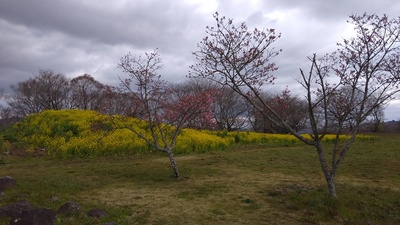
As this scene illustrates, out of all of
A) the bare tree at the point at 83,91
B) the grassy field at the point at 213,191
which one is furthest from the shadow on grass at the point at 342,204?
the bare tree at the point at 83,91

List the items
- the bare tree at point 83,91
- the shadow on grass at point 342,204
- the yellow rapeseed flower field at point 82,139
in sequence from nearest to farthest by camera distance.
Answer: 1. the shadow on grass at point 342,204
2. the yellow rapeseed flower field at point 82,139
3. the bare tree at point 83,91

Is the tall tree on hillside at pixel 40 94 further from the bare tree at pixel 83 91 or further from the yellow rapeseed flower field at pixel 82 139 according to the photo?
the yellow rapeseed flower field at pixel 82 139

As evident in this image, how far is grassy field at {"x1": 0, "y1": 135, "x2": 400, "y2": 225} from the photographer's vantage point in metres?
5.22

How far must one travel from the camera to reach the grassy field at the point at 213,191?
5.22 meters

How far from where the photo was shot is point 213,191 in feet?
22.7

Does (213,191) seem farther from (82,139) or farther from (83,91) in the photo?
(83,91)

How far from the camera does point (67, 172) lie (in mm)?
9141

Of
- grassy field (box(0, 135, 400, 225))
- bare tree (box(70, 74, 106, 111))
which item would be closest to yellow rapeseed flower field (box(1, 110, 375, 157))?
grassy field (box(0, 135, 400, 225))

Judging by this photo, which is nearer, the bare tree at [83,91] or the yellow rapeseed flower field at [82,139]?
the yellow rapeseed flower field at [82,139]

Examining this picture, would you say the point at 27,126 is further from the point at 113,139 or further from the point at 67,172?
the point at 67,172

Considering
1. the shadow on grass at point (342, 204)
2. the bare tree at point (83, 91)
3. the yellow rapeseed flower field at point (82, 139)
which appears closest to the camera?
the shadow on grass at point (342, 204)

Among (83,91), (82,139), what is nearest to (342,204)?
(82,139)

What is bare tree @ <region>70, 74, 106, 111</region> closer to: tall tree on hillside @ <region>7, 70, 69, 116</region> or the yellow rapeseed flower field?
tall tree on hillside @ <region>7, 70, 69, 116</region>

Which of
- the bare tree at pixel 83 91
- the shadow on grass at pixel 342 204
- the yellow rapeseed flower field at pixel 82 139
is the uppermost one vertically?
the bare tree at pixel 83 91
